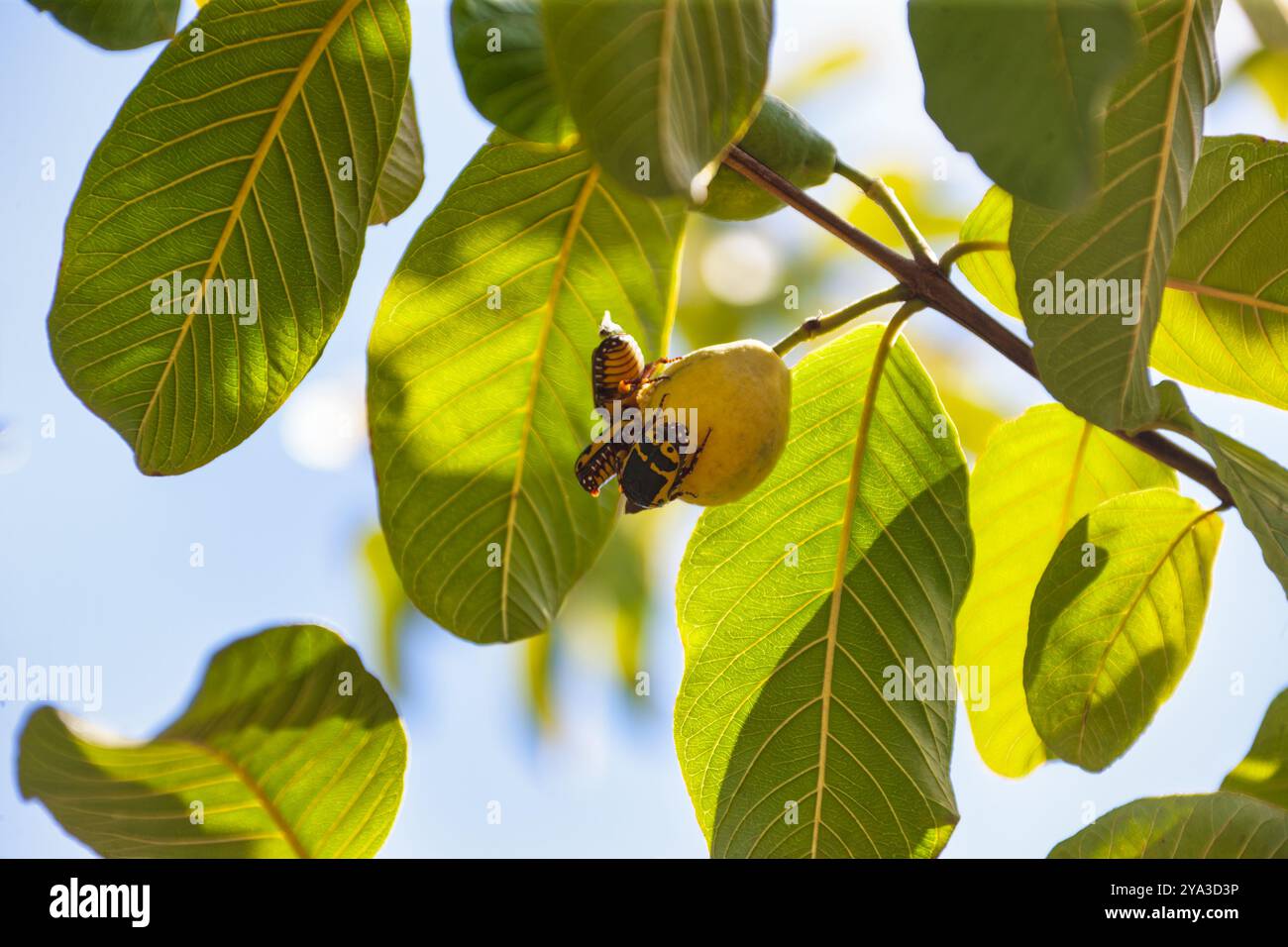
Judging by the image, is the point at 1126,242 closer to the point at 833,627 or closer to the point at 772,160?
the point at 772,160

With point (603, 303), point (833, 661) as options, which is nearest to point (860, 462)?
point (833, 661)

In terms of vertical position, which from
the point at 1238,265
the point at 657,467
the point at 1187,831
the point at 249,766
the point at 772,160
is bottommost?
the point at 1187,831

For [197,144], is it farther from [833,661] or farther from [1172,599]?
[1172,599]

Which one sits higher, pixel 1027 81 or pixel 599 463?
pixel 1027 81

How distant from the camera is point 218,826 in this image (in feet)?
3.22

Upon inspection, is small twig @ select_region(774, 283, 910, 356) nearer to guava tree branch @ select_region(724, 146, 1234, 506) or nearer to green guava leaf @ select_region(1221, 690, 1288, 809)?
guava tree branch @ select_region(724, 146, 1234, 506)

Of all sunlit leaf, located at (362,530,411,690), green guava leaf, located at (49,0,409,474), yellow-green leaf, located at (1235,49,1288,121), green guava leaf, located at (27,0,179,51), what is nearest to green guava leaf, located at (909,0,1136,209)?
green guava leaf, located at (49,0,409,474)

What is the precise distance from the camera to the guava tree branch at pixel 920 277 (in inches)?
41.9

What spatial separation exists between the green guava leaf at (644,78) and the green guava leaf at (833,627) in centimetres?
63

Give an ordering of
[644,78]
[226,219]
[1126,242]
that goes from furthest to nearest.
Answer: [226,219] → [1126,242] → [644,78]

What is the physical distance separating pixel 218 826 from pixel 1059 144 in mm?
872

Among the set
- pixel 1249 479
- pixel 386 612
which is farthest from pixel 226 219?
pixel 386 612

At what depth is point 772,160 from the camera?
1.11 meters

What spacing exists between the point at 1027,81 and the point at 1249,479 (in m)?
0.56
